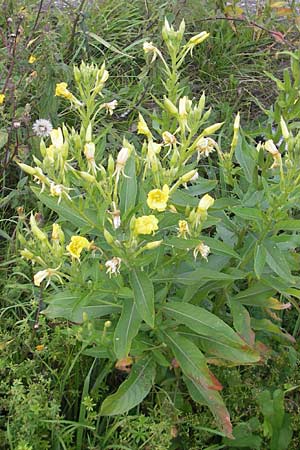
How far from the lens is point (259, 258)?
1714 millimetres

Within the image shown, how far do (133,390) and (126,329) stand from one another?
261 millimetres

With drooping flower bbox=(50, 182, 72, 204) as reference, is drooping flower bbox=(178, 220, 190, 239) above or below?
below

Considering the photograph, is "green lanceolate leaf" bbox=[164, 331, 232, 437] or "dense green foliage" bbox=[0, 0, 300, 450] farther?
"green lanceolate leaf" bbox=[164, 331, 232, 437]

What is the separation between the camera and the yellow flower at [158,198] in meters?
1.52

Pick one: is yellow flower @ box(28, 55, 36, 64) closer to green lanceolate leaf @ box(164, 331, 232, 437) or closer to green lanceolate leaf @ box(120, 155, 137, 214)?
green lanceolate leaf @ box(120, 155, 137, 214)

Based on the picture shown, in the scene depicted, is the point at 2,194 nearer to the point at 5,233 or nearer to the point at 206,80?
the point at 5,233

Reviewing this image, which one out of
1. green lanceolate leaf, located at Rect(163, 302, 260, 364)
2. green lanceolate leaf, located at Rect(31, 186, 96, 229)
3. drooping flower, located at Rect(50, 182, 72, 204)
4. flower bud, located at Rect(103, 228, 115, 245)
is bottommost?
green lanceolate leaf, located at Rect(163, 302, 260, 364)

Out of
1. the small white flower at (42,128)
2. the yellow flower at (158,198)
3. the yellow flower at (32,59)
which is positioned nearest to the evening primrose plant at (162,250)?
the yellow flower at (158,198)

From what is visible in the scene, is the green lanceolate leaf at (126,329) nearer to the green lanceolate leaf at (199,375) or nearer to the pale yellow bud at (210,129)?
the green lanceolate leaf at (199,375)

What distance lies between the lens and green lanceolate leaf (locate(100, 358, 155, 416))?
1815 mm

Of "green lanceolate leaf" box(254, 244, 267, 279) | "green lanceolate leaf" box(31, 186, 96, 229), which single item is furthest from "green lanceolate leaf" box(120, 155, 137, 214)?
"green lanceolate leaf" box(254, 244, 267, 279)

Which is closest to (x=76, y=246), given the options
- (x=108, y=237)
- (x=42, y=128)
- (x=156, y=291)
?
(x=108, y=237)

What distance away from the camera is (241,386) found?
2.04 metres

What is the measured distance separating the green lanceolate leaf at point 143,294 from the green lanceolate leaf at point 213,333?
0.59 feet
